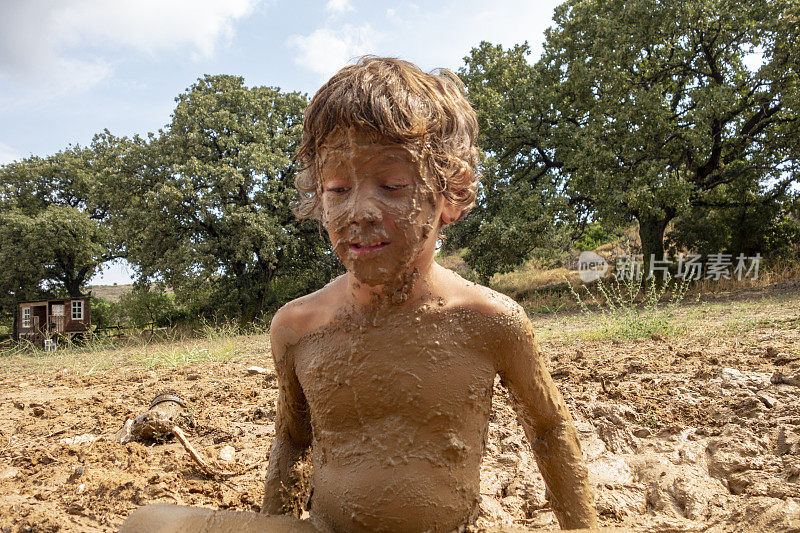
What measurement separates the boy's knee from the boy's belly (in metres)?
0.37

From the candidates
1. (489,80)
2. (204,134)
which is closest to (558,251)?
(489,80)

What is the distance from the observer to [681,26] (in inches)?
461

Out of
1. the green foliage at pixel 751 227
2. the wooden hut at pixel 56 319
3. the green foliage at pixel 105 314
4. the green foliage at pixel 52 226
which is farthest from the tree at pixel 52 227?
the green foliage at pixel 751 227

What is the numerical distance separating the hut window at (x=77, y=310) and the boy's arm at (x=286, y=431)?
1719 centimetres

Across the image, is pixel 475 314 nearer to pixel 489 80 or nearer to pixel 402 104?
pixel 402 104

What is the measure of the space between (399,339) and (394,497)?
447mm

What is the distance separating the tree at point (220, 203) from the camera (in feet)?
46.0

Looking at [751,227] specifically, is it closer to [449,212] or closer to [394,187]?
[449,212]

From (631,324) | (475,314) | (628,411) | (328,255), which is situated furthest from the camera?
(328,255)

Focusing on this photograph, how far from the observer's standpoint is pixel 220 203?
1451cm

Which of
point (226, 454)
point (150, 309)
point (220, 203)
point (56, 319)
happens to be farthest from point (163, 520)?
point (150, 309)

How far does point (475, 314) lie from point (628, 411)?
2.25 metres

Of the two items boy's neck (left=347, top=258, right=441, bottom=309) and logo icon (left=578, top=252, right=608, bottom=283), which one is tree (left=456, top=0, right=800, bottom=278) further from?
boy's neck (left=347, top=258, right=441, bottom=309)

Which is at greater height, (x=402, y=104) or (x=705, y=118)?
(x=705, y=118)
